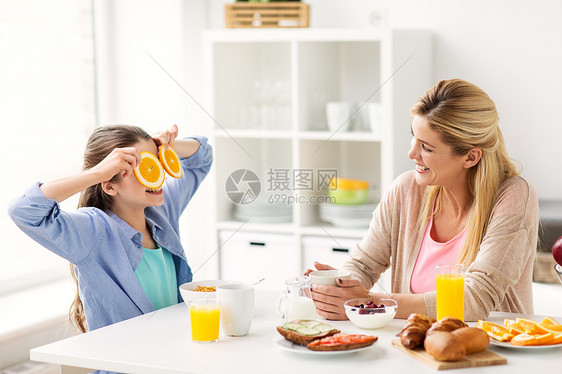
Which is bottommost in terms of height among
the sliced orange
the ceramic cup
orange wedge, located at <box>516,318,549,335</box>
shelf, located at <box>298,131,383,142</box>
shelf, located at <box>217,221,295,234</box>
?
shelf, located at <box>217,221,295,234</box>

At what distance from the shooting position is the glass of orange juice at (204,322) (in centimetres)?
154

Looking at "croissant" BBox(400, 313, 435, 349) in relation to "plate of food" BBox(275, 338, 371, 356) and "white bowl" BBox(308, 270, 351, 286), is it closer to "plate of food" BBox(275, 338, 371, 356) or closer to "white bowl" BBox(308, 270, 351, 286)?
"plate of food" BBox(275, 338, 371, 356)

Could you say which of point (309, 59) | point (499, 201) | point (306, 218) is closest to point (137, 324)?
point (499, 201)

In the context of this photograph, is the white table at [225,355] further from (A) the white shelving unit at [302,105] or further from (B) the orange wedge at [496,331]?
(A) the white shelving unit at [302,105]

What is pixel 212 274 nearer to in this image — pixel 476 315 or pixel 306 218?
pixel 306 218

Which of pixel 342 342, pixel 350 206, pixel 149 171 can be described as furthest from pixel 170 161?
A: pixel 350 206

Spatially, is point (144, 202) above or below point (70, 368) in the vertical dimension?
above

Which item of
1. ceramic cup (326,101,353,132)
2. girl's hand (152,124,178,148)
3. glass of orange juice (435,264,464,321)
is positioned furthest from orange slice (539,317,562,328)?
ceramic cup (326,101,353,132)

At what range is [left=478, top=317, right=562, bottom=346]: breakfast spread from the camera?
1.44m

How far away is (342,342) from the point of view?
142cm

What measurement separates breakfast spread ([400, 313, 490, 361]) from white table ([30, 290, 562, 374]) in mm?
32

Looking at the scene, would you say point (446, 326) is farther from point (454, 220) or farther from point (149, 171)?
point (149, 171)

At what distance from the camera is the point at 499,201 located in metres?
1.89

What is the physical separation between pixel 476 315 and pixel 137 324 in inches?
31.6
